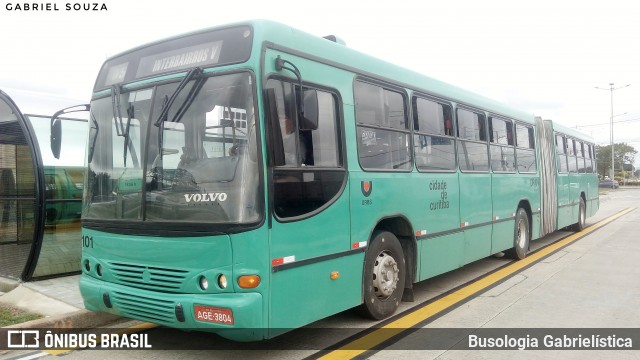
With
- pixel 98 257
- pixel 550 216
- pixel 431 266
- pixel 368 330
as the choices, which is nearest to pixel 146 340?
pixel 98 257

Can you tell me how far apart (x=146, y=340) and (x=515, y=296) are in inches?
191

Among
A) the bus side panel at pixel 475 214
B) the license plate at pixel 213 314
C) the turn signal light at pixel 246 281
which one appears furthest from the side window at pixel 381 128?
the license plate at pixel 213 314

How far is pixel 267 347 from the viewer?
16.1 ft

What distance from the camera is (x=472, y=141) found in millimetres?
8000

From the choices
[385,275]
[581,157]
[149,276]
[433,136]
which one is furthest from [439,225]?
[581,157]

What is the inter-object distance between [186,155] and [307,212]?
3.87 feet

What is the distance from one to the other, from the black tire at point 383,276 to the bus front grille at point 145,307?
81.9 inches

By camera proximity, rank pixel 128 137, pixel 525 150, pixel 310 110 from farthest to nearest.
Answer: pixel 525 150
pixel 128 137
pixel 310 110

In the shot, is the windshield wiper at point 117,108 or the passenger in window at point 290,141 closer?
the passenger in window at point 290,141

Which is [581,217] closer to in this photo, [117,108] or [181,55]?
[181,55]

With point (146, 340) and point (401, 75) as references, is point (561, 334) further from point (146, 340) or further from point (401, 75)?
point (146, 340)

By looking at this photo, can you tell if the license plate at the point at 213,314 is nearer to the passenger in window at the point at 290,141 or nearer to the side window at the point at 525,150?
the passenger in window at the point at 290,141

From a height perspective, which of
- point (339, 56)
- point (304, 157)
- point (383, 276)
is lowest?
point (383, 276)

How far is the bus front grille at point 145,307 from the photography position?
13.7ft
